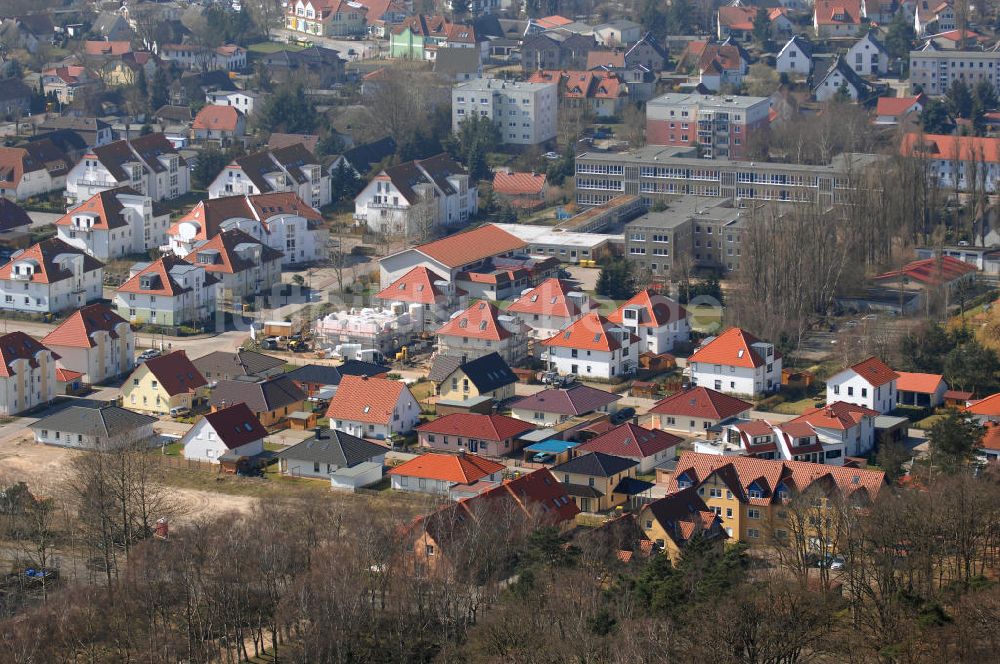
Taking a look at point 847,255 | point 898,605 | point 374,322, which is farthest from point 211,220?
point 898,605

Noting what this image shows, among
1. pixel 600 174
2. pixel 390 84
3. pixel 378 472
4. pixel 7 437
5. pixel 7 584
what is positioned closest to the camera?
pixel 7 584

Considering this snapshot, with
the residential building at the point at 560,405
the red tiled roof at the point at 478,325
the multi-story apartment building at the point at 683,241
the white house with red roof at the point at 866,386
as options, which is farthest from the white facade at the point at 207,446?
the multi-story apartment building at the point at 683,241

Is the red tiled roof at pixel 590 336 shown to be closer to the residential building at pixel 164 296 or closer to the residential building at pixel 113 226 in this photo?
the residential building at pixel 164 296

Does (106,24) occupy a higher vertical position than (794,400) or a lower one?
higher

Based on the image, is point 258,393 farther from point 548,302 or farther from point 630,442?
point 548,302

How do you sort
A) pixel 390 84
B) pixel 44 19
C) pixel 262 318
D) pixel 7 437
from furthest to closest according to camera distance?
pixel 44 19
pixel 390 84
pixel 262 318
pixel 7 437

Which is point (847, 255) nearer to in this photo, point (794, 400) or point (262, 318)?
point (794, 400)
